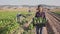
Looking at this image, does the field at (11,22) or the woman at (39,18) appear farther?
the field at (11,22)

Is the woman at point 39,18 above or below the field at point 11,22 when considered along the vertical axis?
above

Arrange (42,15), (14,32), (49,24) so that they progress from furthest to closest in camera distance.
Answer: (49,24) → (14,32) → (42,15)

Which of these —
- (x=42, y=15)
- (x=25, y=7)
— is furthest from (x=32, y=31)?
(x=42, y=15)

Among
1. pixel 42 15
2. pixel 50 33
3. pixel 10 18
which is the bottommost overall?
pixel 50 33

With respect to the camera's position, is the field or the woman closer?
the woman

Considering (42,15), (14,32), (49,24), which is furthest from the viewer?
(49,24)

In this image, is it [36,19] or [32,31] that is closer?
[36,19]

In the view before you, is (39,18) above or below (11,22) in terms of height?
above

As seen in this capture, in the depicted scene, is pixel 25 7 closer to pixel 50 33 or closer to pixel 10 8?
pixel 10 8

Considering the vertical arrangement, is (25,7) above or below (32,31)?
above

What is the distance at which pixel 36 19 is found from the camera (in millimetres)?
3998

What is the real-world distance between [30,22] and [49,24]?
1.72 ft

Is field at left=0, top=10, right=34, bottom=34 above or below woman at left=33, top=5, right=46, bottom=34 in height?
below

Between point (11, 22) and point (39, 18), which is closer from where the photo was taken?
point (39, 18)
